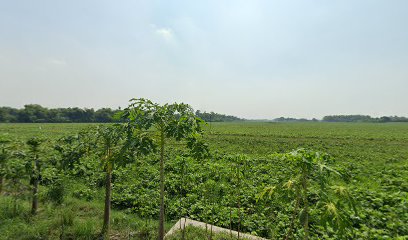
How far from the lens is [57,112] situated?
98000mm

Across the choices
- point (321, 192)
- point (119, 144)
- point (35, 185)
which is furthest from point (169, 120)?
point (35, 185)

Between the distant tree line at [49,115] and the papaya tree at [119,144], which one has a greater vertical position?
the distant tree line at [49,115]

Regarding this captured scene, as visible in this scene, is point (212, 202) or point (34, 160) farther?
point (212, 202)

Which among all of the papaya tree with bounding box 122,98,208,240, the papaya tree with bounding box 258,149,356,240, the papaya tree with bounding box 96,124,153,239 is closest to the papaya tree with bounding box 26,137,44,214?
the papaya tree with bounding box 96,124,153,239

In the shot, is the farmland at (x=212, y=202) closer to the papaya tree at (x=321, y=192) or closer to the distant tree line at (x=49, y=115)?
the papaya tree at (x=321, y=192)

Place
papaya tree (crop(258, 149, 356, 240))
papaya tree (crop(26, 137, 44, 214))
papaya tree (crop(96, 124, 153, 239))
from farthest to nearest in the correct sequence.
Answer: papaya tree (crop(26, 137, 44, 214)) < papaya tree (crop(96, 124, 153, 239)) < papaya tree (crop(258, 149, 356, 240))

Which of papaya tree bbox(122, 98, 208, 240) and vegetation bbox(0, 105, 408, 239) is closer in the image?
vegetation bbox(0, 105, 408, 239)

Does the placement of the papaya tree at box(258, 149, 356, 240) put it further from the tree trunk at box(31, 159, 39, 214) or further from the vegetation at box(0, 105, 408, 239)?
the tree trunk at box(31, 159, 39, 214)

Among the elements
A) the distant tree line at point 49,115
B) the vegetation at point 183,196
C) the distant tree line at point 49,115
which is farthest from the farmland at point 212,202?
the distant tree line at point 49,115

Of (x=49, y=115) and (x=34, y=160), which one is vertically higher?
(x=49, y=115)

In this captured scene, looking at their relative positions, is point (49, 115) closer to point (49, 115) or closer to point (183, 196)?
point (49, 115)

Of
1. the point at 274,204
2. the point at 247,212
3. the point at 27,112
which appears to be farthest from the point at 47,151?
the point at 27,112

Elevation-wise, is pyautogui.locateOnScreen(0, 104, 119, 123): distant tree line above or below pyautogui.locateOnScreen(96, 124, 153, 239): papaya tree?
above

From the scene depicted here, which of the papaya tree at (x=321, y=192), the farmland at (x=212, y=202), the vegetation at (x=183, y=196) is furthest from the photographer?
the farmland at (x=212, y=202)
